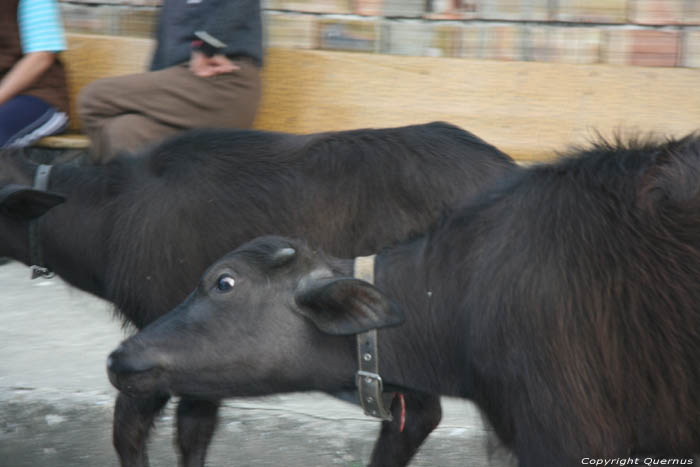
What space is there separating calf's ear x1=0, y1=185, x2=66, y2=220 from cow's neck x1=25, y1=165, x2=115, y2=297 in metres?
0.11

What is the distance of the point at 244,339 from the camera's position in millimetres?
3342

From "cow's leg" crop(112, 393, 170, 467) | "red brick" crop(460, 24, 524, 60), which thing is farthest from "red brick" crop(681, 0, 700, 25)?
"cow's leg" crop(112, 393, 170, 467)

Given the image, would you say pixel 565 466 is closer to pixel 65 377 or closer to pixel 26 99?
pixel 65 377

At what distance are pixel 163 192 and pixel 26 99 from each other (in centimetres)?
152

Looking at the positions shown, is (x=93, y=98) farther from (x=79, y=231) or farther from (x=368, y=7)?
(x=368, y=7)

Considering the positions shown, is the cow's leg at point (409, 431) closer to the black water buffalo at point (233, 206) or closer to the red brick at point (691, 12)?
the black water buffalo at point (233, 206)

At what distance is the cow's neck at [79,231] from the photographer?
4383mm

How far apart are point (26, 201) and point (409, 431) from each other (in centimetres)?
173

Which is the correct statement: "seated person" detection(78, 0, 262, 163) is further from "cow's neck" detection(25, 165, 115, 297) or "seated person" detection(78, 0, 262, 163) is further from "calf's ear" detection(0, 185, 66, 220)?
"calf's ear" detection(0, 185, 66, 220)

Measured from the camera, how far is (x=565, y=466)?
117 inches

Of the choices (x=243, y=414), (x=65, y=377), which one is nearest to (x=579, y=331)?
(x=243, y=414)

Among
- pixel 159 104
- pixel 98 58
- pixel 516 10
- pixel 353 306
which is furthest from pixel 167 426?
pixel 516 10

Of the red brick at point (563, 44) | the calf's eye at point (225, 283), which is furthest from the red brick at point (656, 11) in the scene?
the calf's eye at point (225, 283)

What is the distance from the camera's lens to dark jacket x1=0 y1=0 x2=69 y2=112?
5.36 metres
